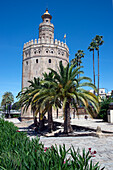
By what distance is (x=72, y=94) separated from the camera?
478 inches

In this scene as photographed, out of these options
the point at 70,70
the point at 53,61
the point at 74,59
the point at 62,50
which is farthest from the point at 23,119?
the point at 70,70

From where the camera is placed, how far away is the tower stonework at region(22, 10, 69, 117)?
37781mm

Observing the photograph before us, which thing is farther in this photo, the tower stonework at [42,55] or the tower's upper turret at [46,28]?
the tower's upper turret at [46,28]

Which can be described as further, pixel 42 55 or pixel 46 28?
pixel 46 28

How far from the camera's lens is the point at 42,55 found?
37.9 m

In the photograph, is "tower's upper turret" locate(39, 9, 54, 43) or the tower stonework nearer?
the tower stonework

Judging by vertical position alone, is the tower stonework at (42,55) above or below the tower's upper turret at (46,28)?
below

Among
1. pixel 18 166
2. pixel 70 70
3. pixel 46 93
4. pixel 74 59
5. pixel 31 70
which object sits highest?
pixel 74 59

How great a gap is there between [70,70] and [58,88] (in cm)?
170

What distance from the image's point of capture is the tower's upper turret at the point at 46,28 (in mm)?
40156

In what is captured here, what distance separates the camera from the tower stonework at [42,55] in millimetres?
37781

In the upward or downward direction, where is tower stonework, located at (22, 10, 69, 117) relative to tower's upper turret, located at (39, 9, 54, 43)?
downward

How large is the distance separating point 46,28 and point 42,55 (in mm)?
7311

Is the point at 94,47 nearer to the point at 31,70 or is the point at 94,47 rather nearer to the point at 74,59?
the point at 74,59
